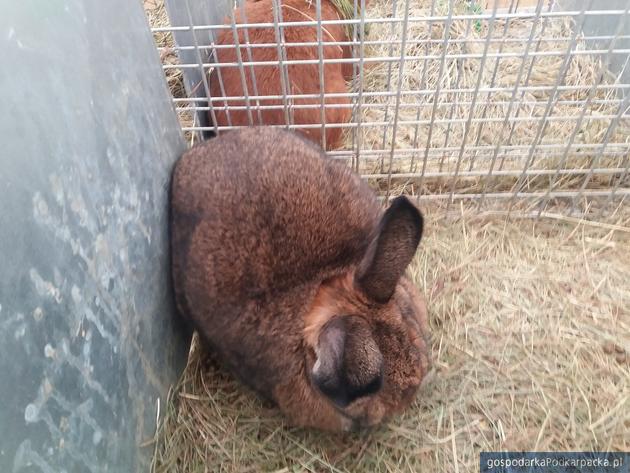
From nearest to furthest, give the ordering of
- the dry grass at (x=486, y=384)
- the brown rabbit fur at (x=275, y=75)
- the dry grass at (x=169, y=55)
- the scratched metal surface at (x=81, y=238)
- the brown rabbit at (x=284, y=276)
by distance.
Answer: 1. the scratched metal surface at (x=81, y=238)
2. the brown rabbit at (x=284, y=276)
3. the dry grass at (x=486, y=384)
4. the brown rabbit fur at (x=275, y=75)
5. the dry grass at (x=169, y=55)

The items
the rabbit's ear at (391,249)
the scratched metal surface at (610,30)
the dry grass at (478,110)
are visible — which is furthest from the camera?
the scratched metal surface at (610,30)

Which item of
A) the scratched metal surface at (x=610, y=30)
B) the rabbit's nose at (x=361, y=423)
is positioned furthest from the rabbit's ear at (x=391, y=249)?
the scratched metal surface at (x=610, y=30)

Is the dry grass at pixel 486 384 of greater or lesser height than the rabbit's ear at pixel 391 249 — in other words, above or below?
below

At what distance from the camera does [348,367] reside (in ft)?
5.51

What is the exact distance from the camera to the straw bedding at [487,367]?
2299 mm

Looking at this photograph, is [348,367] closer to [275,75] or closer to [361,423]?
[361,423]

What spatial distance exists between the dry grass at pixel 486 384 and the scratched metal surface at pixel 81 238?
29cm

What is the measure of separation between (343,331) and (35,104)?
107 cm

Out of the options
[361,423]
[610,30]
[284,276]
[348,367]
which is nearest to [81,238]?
[284,276]

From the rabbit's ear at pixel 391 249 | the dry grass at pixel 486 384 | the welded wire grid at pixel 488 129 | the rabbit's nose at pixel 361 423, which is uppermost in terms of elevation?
the rabbit's ear at pixel 391 249

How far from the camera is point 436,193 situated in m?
3.18

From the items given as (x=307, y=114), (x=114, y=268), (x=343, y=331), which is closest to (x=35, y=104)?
(x=114, y=268)

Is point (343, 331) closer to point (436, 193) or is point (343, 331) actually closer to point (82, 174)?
point (82, 174)

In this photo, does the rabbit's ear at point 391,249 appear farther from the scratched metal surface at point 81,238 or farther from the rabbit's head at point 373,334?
the scratched metal surface at point 81,238
